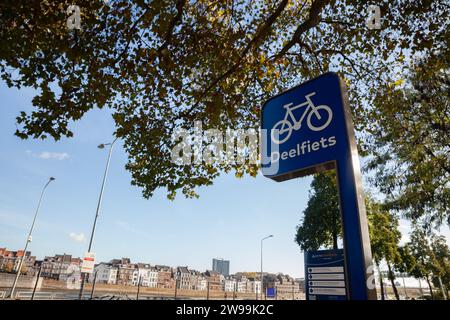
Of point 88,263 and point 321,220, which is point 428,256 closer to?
point 321,220

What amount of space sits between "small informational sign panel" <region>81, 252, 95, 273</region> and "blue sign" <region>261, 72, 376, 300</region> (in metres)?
19.8

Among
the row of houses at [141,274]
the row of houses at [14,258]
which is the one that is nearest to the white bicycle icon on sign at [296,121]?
the row of houses at [14,258]

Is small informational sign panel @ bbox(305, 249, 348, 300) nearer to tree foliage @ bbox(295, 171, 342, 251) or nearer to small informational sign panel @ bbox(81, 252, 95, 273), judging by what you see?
small informational sign panel @ bbox(81, 252, 95, 273)

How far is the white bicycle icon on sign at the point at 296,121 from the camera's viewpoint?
2.28m

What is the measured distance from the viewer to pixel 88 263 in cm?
1934

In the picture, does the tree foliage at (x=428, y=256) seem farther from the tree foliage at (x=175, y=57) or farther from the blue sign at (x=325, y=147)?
the blue sign at (x=325, y=147)

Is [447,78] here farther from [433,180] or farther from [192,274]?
[192,274]

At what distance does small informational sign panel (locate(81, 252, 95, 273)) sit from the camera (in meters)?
19.1

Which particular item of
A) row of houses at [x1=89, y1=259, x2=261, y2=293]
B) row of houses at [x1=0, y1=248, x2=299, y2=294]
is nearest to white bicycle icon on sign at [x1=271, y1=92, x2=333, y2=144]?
row of houses at [x1=0, y1=248, x2=299, y2=294]

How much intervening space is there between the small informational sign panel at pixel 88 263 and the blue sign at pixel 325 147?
64.9 ft

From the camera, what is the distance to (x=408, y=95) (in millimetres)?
15766

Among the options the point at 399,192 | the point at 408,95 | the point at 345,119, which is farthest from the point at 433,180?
the point at 345,119

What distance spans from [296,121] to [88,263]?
20386 mm
